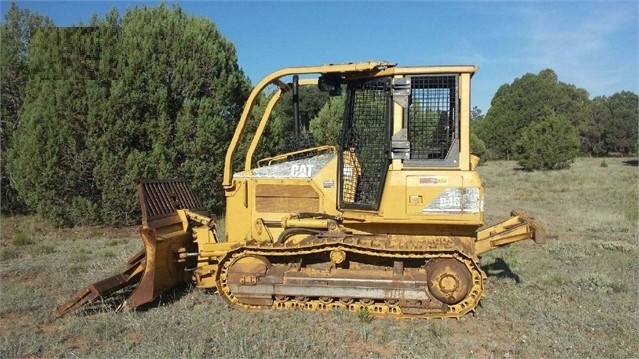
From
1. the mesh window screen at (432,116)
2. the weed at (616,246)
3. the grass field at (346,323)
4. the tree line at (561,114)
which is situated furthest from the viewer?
the tree line at (561,114)

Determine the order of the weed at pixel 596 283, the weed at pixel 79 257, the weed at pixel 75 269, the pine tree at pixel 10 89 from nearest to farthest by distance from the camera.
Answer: the weed at pixel 596 283 → the weed at pixel 75 269 → the weed at pixel 79 257 → the pine tree at pixel 10 89

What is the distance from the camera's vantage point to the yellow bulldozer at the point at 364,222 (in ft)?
19.5

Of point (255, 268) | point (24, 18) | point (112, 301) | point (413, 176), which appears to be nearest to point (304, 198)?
point (255, 268)

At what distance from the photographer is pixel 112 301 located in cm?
677

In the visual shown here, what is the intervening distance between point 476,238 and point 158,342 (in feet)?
13.5

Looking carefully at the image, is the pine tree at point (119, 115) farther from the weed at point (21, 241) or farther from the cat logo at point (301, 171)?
the cat logo at point (301, 171)

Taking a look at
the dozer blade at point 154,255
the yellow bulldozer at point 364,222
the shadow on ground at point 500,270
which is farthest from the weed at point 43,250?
the shadow on ground at point 500,270

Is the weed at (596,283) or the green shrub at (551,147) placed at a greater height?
the green shrub at (551,147)

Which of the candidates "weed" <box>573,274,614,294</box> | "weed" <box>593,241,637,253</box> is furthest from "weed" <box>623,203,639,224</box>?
"weed" <box>573,274,614,294</box>

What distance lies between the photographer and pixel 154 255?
20.9 ft

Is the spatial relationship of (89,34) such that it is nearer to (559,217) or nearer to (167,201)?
(167,201)

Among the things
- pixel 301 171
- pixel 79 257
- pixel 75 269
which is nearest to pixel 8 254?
pixel 79 257

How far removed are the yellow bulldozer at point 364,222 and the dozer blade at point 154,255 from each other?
0.02m

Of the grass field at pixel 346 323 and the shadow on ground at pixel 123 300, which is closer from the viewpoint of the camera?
the grass field at pixel 346 323
